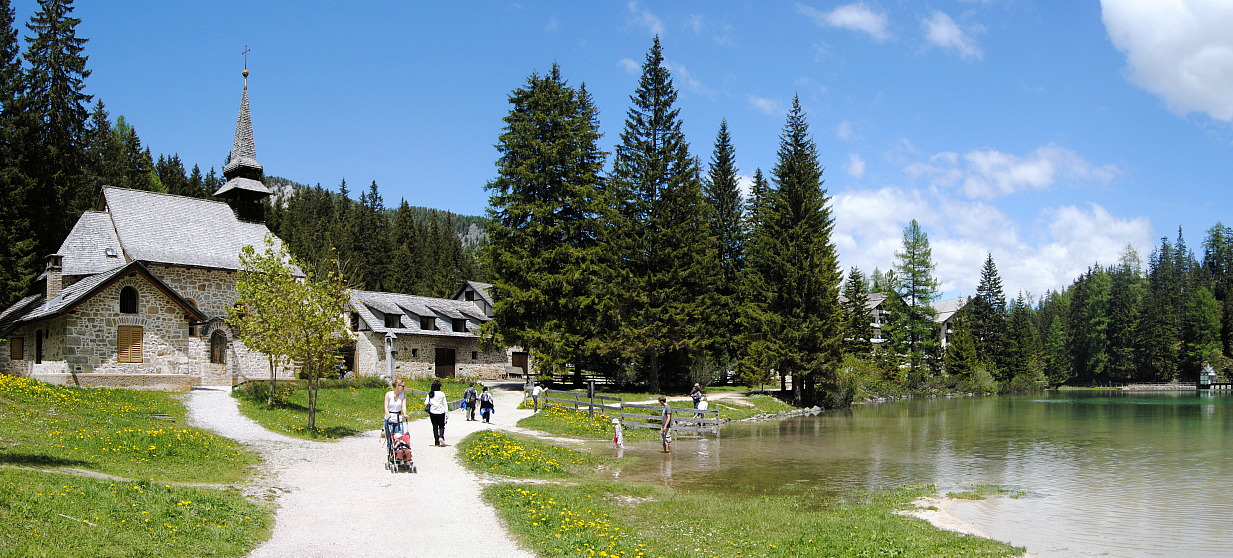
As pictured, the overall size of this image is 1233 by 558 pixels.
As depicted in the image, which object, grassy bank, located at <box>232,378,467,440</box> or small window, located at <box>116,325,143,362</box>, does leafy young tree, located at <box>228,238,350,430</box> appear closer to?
grassy bank, located at <box>232,378,467,440</box>

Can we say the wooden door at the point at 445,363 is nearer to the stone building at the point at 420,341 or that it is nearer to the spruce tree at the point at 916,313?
the stone building at the point at 420,341

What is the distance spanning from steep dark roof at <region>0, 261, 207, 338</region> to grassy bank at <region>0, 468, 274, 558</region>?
22958 mm

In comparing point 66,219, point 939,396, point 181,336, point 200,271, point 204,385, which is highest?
point 66,219

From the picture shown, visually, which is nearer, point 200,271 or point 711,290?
point 200,271

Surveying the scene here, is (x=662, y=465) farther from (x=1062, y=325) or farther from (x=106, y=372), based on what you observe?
(x=1062, y=325)

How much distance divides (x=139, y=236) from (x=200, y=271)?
328 centimetres

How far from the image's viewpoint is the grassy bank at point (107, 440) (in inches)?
564

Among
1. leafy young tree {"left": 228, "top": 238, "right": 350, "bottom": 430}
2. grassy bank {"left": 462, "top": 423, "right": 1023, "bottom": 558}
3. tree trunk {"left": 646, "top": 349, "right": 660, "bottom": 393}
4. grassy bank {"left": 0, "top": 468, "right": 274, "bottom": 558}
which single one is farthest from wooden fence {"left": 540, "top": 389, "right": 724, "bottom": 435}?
grassy bank {"left": 0, "top": 468, "right": 274, "bottom": 558}

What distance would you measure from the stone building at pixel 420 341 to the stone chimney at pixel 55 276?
1516 cm

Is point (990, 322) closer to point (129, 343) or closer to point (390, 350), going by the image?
point (390, 350)

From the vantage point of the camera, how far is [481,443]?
21.0m

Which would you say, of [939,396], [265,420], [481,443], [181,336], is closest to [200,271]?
[181,336]

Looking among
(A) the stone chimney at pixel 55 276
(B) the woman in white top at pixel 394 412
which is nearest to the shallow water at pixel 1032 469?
(B) the woman in white top at pixel 394 412

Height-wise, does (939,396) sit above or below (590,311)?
below
